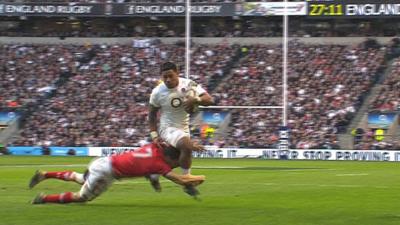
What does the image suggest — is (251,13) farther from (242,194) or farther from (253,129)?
(242,194)

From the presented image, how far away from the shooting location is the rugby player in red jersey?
12680 mm

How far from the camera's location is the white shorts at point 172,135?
1283cm

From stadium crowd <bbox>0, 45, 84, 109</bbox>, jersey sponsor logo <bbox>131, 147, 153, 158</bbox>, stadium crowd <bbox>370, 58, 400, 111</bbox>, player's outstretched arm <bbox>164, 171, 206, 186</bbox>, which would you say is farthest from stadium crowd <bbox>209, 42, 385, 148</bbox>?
jersey sponsor logo <bbox>131, 147, 153, 158</bbox>

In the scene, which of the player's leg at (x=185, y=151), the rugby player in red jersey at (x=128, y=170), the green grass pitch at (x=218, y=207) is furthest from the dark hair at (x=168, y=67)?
the green grass pitch at (x=218, y=207)

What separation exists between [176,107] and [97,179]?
1605mm

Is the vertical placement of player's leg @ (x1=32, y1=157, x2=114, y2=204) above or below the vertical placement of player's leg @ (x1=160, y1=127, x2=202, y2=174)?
below

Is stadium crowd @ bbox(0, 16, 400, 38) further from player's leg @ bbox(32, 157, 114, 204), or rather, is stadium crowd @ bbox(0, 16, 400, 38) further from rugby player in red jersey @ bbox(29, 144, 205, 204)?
player's leg @ bbox(32, 157, 114, 204)

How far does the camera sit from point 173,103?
1309 centimetres

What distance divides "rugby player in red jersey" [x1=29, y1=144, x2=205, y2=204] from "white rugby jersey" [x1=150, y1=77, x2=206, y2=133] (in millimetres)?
472

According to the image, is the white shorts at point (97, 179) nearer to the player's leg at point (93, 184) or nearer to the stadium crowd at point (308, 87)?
the player's leg at point (93, 184)

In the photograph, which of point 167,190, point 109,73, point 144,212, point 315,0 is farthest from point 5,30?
point 144,212

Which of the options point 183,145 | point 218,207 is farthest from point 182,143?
point 218,207

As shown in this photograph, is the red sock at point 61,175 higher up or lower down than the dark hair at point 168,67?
lower down

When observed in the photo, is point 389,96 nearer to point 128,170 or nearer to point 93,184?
point 128,170
